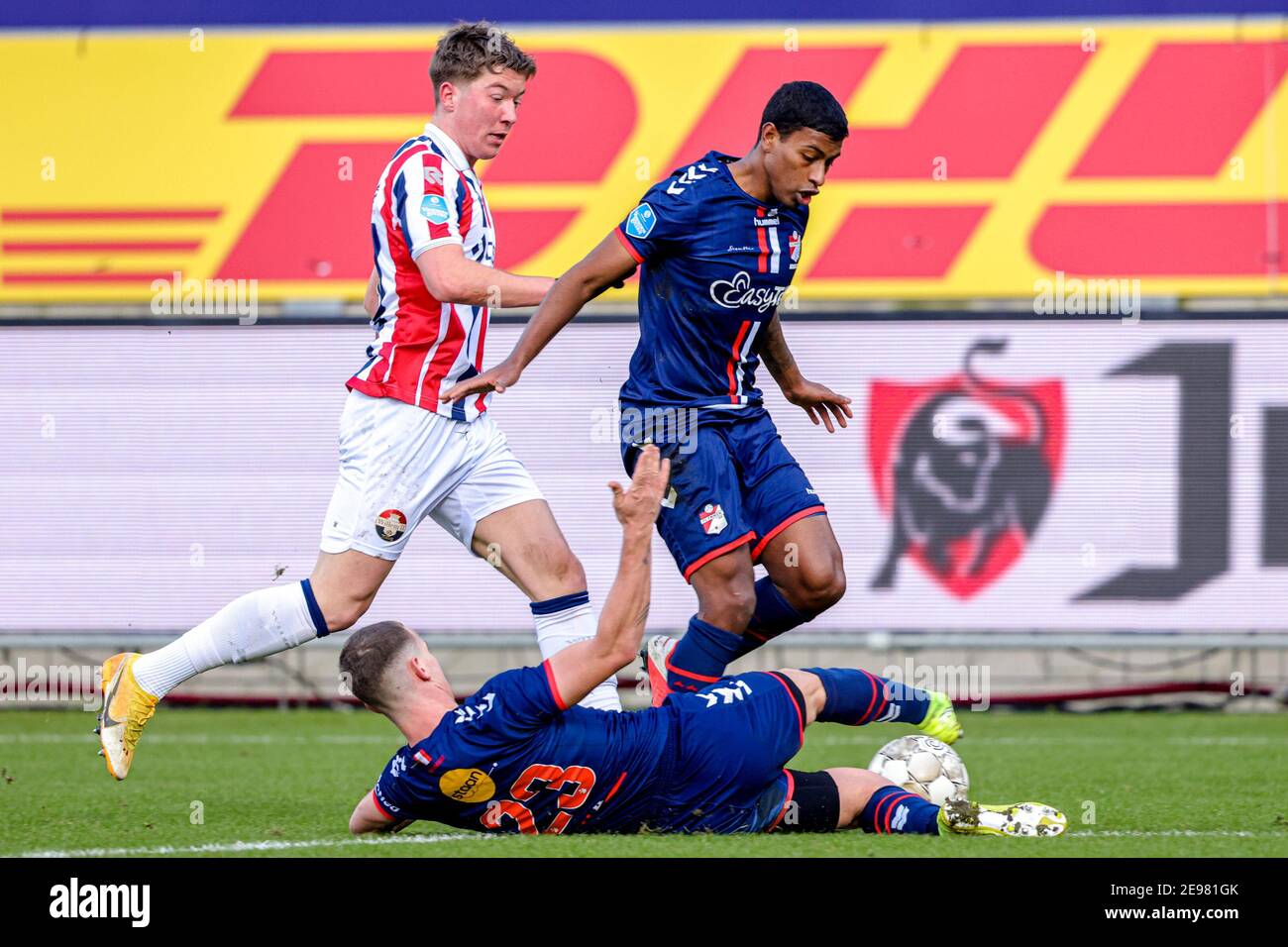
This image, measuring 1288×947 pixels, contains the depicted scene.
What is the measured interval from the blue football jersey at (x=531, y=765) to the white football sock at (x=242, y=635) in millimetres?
828

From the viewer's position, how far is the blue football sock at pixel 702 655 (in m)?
5.91

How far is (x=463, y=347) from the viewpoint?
5.88 meters

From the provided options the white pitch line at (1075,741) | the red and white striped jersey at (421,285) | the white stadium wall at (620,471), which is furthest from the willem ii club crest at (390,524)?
the white stadium wall at (620,471)

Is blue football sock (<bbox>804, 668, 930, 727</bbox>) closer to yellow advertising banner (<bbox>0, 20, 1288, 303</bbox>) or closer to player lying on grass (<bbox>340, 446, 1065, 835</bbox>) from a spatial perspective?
player lying on grass (<bbox>340, 446, 1065, 835</bbox>)

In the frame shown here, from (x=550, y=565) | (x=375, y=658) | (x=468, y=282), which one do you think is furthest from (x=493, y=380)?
(x=375, y=658)

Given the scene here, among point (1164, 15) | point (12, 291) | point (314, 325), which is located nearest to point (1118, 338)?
point (1164, 15)

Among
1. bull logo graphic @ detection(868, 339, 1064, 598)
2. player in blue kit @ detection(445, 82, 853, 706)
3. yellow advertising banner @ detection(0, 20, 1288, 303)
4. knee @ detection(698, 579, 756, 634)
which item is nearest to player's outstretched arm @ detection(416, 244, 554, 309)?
player in blue kit @ detection(445, 82, 853, 706)

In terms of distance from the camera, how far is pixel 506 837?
16.1 feet

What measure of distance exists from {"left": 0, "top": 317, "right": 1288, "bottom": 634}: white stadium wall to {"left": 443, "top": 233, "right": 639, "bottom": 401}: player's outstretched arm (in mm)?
4587

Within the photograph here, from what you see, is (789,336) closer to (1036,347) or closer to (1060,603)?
(1036,347)

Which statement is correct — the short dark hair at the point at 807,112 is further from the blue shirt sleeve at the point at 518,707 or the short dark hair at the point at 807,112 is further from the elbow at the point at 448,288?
the blue shirt sleeve at the point at 518,707

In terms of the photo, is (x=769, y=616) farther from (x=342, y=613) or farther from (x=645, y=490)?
(x=645, y=490)

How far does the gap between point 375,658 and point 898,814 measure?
148 centimetres

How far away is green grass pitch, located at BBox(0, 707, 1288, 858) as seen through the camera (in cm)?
479
